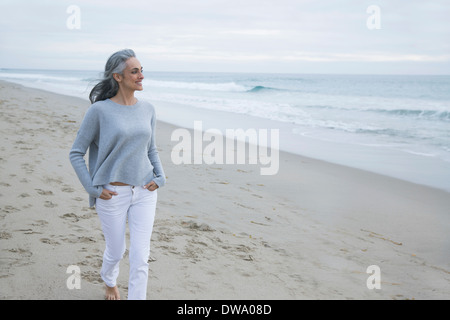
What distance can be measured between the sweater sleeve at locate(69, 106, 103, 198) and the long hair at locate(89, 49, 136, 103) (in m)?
0.17

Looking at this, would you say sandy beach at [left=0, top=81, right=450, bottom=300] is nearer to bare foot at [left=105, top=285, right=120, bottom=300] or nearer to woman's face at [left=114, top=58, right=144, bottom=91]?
bare foot at [left=105, top=285, right=120, bottom=300]

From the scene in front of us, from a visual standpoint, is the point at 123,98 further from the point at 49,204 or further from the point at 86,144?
the point at 49,204

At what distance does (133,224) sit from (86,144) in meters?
0.62

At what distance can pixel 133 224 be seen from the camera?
2701 millimetres

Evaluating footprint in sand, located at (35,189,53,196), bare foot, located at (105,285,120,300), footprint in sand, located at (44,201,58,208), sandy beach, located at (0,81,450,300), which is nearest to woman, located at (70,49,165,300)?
bare foot, located at (105,285,120,300)

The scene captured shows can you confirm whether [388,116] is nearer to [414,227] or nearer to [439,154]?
[439,154]

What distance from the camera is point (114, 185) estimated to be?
2658 mm

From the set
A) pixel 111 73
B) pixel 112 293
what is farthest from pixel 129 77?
pixel 112 293

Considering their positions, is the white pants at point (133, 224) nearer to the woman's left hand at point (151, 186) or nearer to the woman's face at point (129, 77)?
the woman's left hand at point (151, 186)

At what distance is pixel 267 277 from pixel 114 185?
1720 mm

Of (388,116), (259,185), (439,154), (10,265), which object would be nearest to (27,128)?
(259,185)

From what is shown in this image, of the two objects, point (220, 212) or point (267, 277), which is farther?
point (220, 212)

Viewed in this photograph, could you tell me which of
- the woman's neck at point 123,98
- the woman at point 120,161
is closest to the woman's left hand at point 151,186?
the woman at point 120,161
